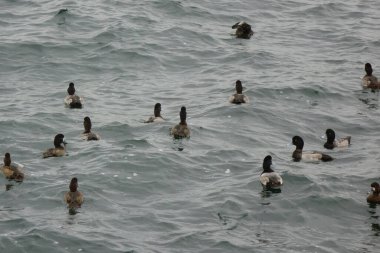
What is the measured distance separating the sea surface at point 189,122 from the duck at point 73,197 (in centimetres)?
35

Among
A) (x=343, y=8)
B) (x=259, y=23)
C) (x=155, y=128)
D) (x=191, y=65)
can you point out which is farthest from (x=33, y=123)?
(x=343, y=8)

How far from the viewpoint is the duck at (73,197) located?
2878 centimetres

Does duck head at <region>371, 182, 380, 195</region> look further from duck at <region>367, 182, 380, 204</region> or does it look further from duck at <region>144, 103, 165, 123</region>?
duck at <region>144, 103, 165, 123</region>

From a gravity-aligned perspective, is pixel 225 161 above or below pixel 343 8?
below

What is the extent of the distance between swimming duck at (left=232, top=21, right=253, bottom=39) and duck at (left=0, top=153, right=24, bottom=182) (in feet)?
68.0

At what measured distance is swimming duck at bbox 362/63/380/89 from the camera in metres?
41.8

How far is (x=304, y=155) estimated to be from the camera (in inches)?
1325

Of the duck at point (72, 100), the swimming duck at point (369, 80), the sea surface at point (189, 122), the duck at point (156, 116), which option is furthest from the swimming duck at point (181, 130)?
the swimming duck at point (369, 80)

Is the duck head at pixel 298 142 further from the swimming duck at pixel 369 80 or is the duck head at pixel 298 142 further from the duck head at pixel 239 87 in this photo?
the swimming duck at pixel 369 80

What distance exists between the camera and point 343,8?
56.1 meters

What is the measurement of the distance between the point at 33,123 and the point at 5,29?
14.1 meters

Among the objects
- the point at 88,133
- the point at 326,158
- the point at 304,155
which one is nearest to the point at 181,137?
the point at 88,133

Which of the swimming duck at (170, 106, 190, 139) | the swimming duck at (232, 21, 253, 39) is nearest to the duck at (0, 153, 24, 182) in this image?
the swimming duck at (170, 106, 190, 139)

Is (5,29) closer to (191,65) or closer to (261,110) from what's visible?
(191,65)
